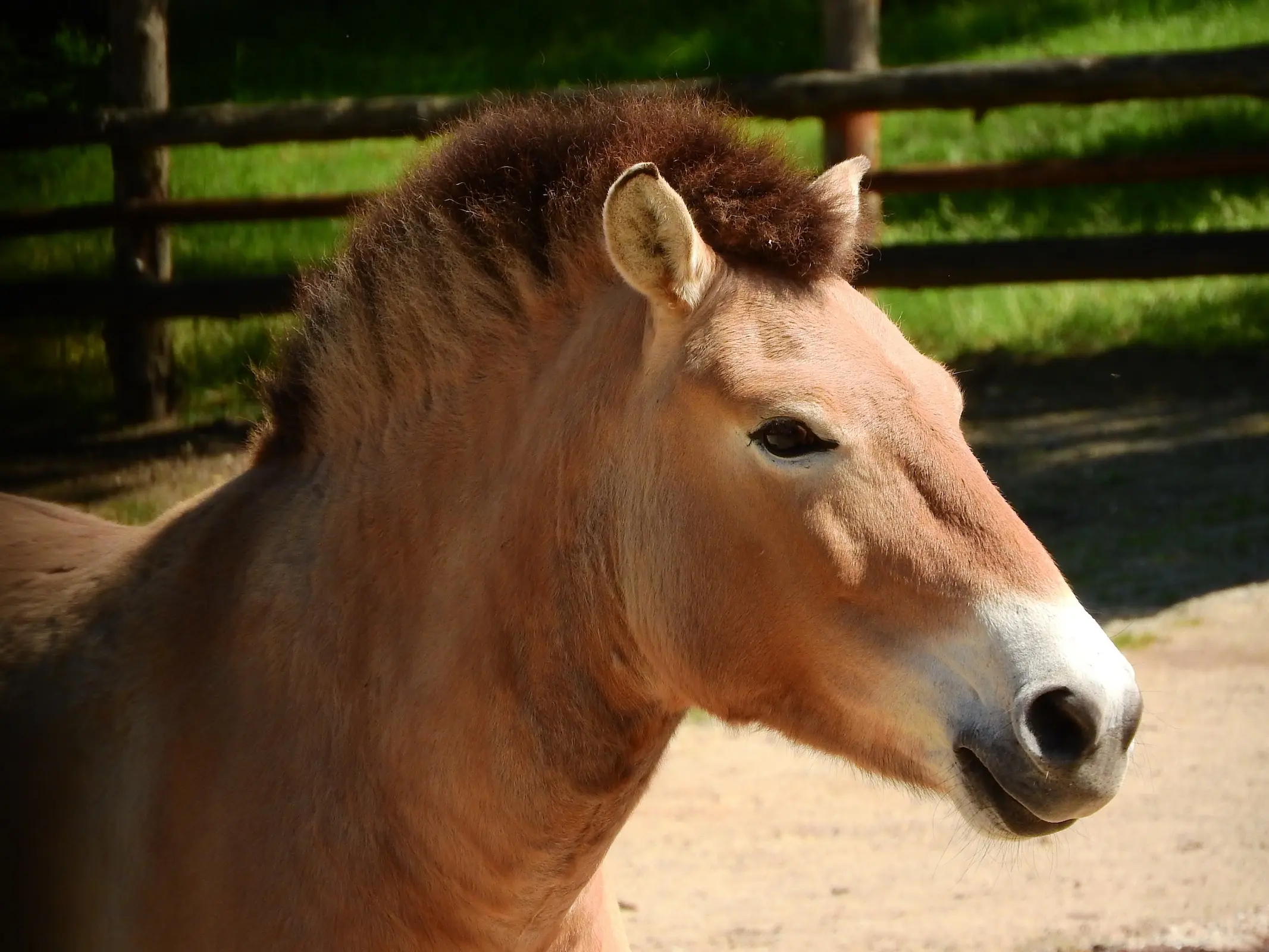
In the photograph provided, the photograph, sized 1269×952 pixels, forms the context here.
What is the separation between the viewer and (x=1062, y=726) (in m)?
1.89

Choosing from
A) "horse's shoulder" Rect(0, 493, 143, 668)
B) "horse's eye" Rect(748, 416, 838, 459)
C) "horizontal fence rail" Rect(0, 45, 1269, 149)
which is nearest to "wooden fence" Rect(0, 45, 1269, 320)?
"horizontal fence rail" Rect(0, 45, 1269, 149)

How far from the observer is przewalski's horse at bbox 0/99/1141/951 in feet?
6.66

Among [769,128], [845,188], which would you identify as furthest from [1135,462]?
[845,188]

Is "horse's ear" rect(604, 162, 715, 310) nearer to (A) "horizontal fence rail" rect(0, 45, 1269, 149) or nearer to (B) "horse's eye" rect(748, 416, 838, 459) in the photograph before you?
(B) "horse's eye" rect(748, 416, 838, 459)

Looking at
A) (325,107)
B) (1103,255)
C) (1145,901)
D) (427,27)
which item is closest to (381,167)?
(325,107)

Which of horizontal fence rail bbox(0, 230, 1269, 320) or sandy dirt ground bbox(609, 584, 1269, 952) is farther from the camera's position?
horizontal fence rail bbox(0, 230, 1269, 320)

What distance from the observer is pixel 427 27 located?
643 inches

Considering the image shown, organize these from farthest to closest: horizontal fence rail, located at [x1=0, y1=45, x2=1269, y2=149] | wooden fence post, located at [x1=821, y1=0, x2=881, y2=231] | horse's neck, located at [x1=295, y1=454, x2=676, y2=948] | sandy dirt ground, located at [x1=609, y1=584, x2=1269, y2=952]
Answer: wooden fence post, located at [x1=821, y1=0, x2=881, y2=231]
horizontal fence rail, located at [x1=0, y1=45, x2=1269, y2=149]
sandy dirt ground, located at [x1=609, y1=584, x2=1269, y2=952]
horse's neck, located at [x1=295, y1=454, x2=676, y2=948]

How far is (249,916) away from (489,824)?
379mm

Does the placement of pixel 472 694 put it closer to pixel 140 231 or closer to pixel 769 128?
pixel 769 128

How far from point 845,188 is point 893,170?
612 cm

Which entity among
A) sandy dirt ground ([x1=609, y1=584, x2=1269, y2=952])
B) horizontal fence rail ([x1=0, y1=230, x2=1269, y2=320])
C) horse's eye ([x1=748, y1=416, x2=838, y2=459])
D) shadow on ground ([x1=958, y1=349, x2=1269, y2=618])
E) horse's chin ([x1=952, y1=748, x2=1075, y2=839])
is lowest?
shadow on ground ([x1=958, y1=349, x2=1269, y2=618])

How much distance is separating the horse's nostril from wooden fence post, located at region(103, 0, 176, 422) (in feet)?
23.8

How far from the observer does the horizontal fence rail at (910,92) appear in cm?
759
